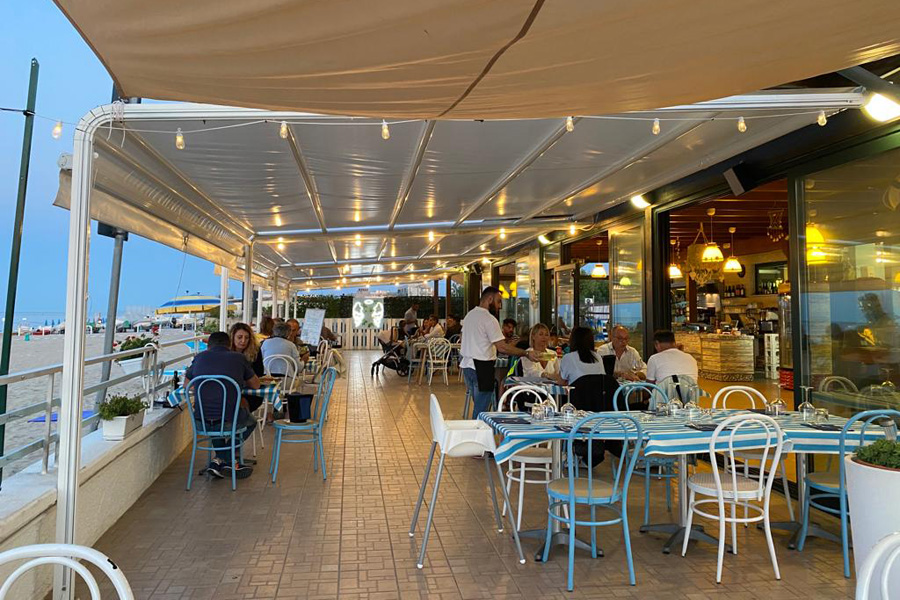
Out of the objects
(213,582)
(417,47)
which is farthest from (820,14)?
(213,582)

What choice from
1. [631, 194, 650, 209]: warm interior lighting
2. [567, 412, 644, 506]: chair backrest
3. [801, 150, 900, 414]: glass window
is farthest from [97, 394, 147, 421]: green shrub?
[631, 194, 650, 209]: warm interior lighting

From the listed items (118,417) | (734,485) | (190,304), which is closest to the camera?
(734,485)

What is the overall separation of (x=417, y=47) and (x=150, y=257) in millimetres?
8005

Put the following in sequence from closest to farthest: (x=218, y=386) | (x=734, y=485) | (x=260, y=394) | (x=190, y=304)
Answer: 1. (x=734, y=485)
2. (x=218, y=386)
3. (x=260, y=394)
4. (x=190, y=304)

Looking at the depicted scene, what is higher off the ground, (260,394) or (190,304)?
(190,304)

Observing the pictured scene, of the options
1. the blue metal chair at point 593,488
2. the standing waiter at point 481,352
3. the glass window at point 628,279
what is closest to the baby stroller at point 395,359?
the glass window at point 628,279

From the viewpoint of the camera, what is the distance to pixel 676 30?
1.57 metres

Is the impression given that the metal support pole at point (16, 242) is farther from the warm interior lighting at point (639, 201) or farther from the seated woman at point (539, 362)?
the warm interior lighting at point (639, 201)

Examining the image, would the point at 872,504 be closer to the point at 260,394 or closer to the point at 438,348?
the point at 260,394

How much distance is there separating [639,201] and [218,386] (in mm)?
5041

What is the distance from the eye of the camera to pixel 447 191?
6453mm

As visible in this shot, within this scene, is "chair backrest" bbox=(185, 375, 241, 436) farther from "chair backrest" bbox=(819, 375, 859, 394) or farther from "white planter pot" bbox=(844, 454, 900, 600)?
"chair backrest" bbox=(819, 375, 859, 394)

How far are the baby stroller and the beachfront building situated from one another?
5296 mm

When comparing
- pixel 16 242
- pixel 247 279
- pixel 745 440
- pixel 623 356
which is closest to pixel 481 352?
pixel 623 356
